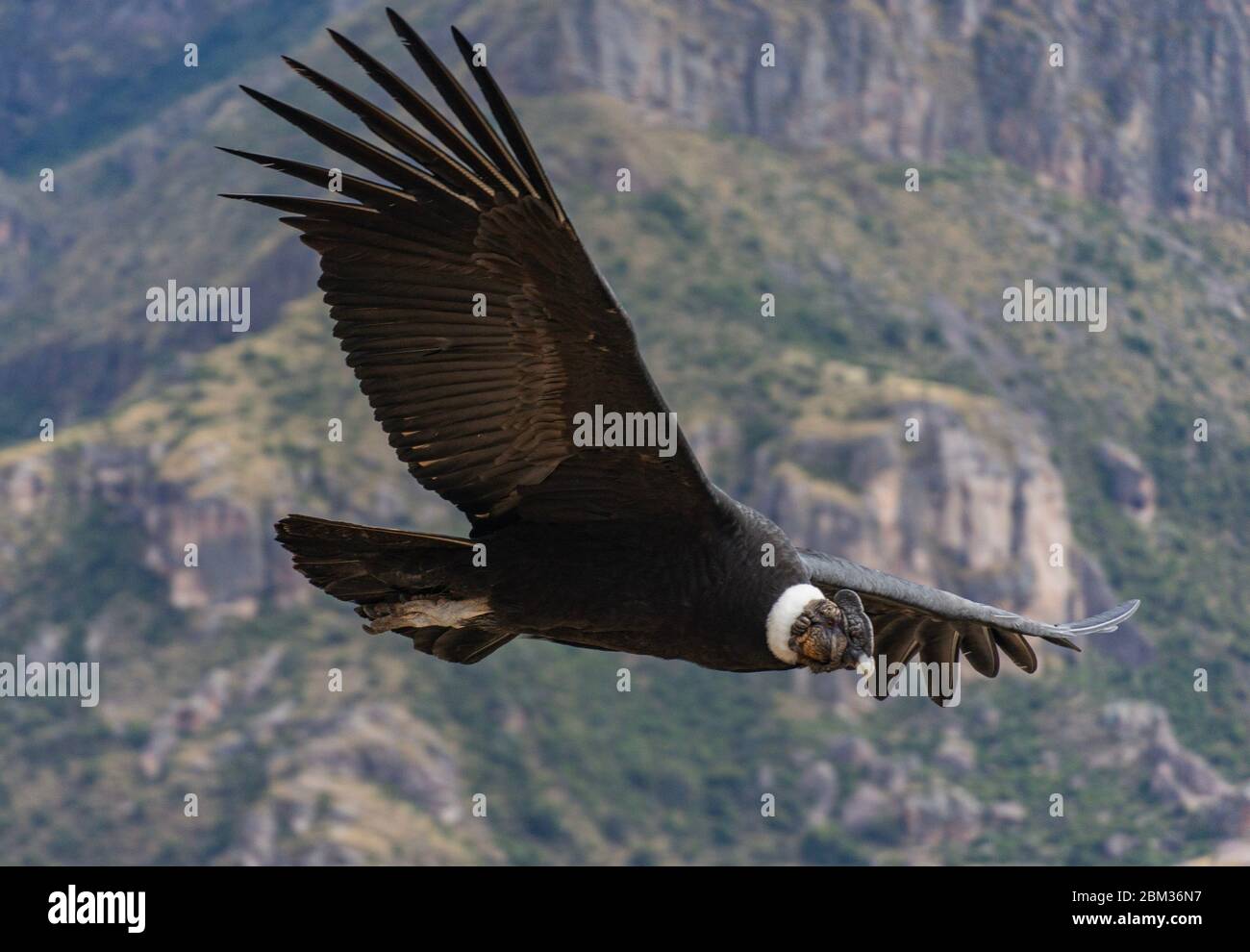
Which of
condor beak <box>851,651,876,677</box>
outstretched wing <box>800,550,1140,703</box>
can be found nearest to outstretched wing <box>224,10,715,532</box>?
condor beak <box>851,651,876,677</box>

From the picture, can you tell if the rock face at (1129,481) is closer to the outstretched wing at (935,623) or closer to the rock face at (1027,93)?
the rock face at (1027,93)

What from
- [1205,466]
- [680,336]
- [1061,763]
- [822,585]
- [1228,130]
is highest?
[1228,130]

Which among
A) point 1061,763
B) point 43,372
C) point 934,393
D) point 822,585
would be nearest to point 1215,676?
point 1061,763

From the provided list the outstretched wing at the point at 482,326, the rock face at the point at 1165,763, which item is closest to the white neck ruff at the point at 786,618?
the outstretched wing at the point at 482,326

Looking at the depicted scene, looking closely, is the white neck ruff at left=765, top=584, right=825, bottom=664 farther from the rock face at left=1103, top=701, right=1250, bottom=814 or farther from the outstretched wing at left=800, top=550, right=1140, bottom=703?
the rock face at left=1103, top=701, right=1250, bottom=814

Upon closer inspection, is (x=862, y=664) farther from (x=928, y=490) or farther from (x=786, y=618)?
(x=928, y=490)

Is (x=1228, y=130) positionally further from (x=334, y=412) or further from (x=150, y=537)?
(x=150, y=537)
